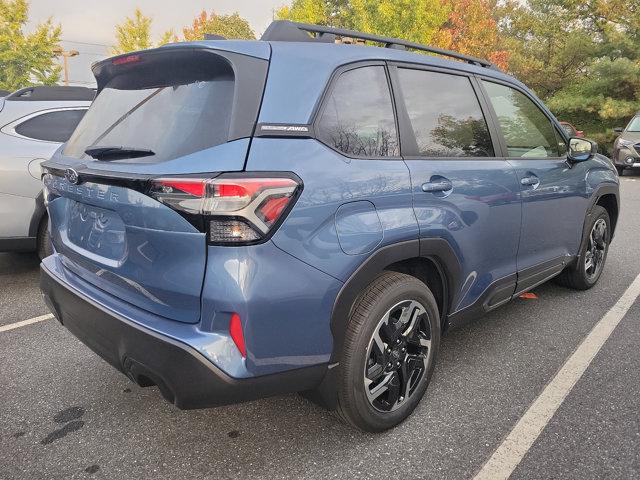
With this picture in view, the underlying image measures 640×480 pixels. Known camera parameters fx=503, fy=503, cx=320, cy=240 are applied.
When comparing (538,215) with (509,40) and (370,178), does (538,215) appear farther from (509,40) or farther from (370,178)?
(509,40)

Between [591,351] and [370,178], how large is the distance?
6.94ft

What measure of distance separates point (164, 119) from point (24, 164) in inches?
116

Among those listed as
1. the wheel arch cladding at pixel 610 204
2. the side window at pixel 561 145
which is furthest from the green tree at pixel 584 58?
the side window at pixel 561 145

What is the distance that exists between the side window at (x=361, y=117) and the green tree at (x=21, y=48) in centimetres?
2995

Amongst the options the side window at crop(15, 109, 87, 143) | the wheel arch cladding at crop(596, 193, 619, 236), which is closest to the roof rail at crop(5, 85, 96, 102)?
the side window at crop(15, 109, 87, 143)

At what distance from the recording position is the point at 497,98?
3.11m

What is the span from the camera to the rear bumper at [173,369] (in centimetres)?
176

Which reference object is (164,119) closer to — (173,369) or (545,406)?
(173,369)

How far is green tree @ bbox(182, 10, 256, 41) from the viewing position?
140 feet

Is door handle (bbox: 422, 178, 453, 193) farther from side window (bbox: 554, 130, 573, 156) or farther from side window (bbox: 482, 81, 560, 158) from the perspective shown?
side window (bbox: 554, 130, 573, 156)

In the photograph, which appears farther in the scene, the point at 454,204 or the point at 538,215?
the point at 538,215

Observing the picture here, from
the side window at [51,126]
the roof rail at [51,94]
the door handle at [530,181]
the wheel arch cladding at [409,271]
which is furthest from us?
the roof rail at [51,94]

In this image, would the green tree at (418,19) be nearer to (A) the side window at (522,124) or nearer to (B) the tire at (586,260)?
(B) the tire at (586,260)

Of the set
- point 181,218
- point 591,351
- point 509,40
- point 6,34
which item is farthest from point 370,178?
point 6,34
